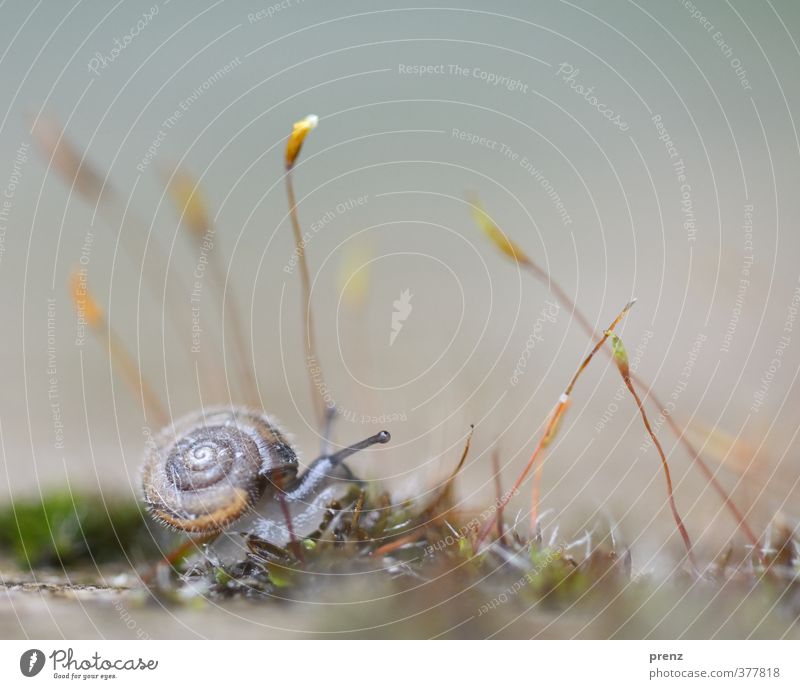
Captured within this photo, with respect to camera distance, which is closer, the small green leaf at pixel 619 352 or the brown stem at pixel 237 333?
the small green leaf at pixel 619 352

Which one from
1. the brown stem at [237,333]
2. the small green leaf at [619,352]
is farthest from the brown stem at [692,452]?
the brown stem at [237,333]

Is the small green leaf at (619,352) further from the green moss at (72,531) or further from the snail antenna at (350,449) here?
the green moss at (72,531)

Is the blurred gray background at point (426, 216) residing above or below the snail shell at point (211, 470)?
above

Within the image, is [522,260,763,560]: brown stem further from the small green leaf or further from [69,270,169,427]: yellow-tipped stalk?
[69,270,169,427]: yellow-tipped stalk

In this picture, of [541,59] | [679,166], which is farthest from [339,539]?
[679,166]

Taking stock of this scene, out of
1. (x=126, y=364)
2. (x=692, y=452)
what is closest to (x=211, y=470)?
(x=692, y=452)

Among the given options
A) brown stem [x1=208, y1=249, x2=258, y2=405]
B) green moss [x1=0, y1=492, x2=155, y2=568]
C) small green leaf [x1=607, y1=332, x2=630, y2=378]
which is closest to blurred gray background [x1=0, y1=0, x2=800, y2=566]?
brown stem [x1=208, y1=249, x2=258, y2=405]

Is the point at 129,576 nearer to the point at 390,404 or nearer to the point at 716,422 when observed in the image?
the point at 390,404
